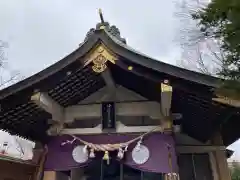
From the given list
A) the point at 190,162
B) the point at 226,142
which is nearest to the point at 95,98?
the point at 190,162

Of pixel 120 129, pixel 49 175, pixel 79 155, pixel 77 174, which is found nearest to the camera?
pixel 79 155

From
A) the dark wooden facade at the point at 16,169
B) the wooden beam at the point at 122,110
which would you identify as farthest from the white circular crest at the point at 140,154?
the dark wooden facade at the point at 16,169

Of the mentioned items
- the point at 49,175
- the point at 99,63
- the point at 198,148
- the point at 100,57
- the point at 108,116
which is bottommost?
the point at 49,175

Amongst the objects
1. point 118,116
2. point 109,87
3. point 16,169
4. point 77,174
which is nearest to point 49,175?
point 77,174

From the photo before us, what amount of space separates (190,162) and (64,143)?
9.69 ft

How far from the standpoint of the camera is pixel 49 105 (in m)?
5.73

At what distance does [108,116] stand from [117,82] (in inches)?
31.4

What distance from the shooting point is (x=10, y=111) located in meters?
5.78

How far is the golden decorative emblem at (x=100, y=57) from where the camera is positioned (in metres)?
5.24

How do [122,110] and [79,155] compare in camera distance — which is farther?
[122,110]

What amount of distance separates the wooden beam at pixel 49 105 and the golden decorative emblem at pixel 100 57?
1051 millimetres

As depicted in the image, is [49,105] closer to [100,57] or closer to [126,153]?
[100,57]

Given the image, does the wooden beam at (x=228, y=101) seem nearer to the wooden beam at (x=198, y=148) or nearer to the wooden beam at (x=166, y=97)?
the wooden beam at (x=166, y=97)

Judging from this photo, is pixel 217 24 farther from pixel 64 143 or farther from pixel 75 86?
pixel 64 143
